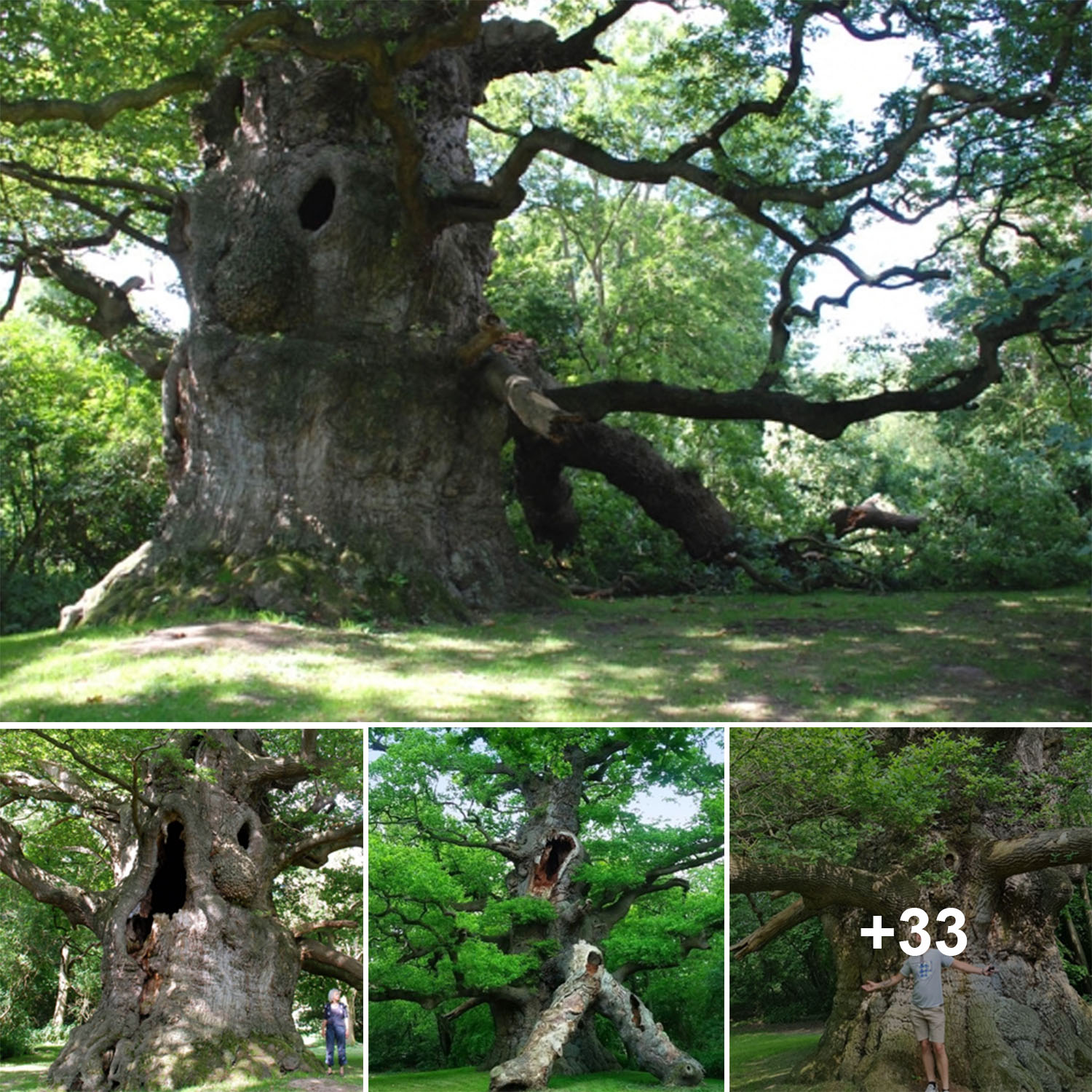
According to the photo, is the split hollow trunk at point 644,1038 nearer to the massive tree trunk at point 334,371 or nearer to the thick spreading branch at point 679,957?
the thick spreading branch at point 679,957

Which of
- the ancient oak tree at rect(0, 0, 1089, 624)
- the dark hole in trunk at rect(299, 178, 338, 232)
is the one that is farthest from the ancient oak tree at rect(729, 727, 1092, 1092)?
the dark hole in trunk at rect(299, 178, 338, 232)

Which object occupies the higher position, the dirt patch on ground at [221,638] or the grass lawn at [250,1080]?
the dirt patch on ground at [221,638]

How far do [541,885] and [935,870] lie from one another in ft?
5.55

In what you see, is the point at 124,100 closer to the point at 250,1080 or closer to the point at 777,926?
the point at 250,1080

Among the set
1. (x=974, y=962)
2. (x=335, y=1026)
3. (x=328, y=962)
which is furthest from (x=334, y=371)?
(x=974, y=962)

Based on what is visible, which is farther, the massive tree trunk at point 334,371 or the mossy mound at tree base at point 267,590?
the massive tree trunk at point 334,371

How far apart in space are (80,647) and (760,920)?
6.73 metres

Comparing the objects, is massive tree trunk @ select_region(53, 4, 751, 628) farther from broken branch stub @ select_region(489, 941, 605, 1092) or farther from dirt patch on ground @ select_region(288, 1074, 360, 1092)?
broken branch stub @ select_region(489, 941, 605, 1092)

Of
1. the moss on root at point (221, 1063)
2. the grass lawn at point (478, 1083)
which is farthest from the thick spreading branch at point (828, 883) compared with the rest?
the moss on root at point (221, 1063)

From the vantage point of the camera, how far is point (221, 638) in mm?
9492

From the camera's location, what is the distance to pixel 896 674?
921 centimetres

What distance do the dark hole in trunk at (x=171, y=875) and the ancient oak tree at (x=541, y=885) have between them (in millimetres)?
1289

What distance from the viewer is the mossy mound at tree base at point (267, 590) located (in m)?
10.7

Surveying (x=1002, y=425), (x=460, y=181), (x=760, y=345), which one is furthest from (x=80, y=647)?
(x=760, y=345)
